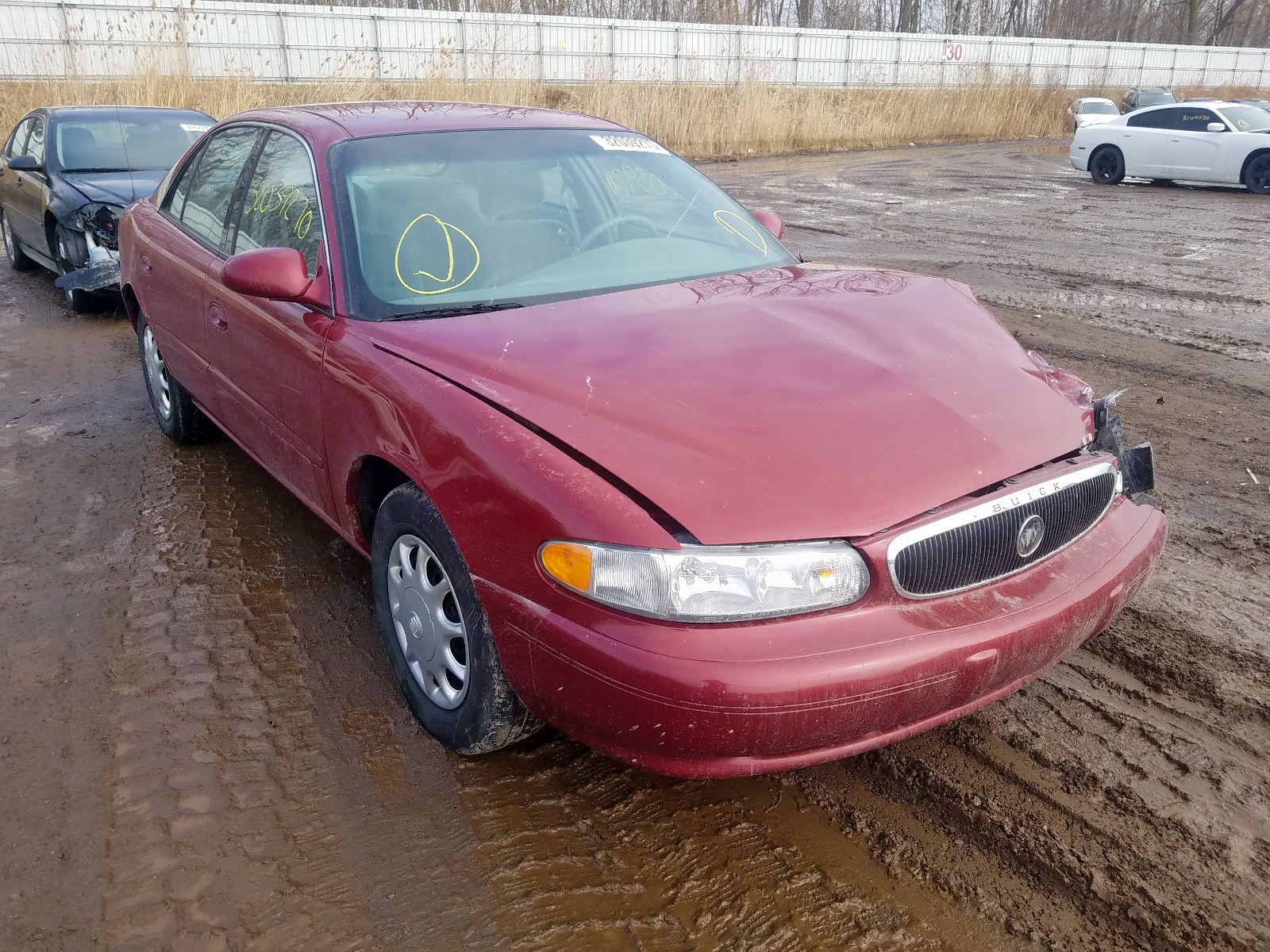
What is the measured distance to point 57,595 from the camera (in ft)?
11.4

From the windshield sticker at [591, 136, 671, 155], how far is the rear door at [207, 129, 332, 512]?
1.05 metres

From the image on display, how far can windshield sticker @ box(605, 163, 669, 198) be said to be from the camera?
139 inches

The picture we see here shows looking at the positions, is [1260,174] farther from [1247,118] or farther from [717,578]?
[717,578]

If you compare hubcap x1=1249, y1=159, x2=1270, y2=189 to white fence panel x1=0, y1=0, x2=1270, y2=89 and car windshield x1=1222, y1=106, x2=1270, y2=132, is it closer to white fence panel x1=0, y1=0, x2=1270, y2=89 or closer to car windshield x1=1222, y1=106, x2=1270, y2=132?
car windshield x1=1222, y1=106, x2=1270, y2=132

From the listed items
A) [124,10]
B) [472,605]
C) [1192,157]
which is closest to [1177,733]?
[472,605]

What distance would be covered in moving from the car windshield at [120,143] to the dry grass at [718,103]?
26.2 ft

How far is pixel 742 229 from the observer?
12.1 feet

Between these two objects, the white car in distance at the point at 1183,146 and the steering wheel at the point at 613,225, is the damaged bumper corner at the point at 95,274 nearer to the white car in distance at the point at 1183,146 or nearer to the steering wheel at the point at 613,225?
the steering wheel at the point at 613,225

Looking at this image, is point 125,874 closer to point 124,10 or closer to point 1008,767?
point 1008,767

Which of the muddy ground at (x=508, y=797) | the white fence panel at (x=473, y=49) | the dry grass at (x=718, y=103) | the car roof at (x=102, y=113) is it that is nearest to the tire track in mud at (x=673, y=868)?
the muddy ground at (x=508, y=797)

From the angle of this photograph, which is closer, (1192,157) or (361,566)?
(361,566)

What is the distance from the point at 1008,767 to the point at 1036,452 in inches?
Answer: 31.8

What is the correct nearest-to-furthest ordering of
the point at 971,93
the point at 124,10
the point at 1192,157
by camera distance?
the point at 1192,157 → the point at 124,10 → the point at 971,93

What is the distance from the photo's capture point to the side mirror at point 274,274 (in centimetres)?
293
